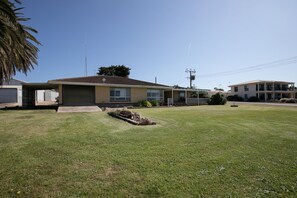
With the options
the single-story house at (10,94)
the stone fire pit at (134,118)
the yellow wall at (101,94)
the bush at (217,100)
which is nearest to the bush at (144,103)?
the yellow wall at (101,94)

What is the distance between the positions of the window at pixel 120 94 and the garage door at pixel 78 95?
88.9 inches

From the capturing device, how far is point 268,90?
48.6 meters

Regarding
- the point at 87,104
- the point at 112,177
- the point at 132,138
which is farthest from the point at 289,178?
the point at 87,104

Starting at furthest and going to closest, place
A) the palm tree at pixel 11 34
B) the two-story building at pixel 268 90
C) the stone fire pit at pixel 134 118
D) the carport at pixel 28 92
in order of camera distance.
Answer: the two-story building at pixel 268 90 → the carport at pixel 28 92 → the stone fire pit at pixel 134 118 → the palm tree at pixel 11 34

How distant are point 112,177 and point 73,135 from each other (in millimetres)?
3711

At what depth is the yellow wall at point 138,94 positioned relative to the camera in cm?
2328

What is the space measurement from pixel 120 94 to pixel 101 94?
242 cm

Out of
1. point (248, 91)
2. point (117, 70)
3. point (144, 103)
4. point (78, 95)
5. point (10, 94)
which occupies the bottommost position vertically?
point (144, 103)

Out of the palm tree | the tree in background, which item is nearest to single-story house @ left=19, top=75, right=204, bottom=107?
the palm tree

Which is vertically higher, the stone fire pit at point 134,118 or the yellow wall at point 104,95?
the yellow wall at point 104,95

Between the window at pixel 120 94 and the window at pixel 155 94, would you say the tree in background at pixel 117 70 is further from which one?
the window at pixel 120 94

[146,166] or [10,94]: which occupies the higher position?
[10,94]

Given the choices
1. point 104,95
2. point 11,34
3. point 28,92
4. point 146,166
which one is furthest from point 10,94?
point 146,166

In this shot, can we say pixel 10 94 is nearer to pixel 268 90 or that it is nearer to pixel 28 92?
pixel 28 92
